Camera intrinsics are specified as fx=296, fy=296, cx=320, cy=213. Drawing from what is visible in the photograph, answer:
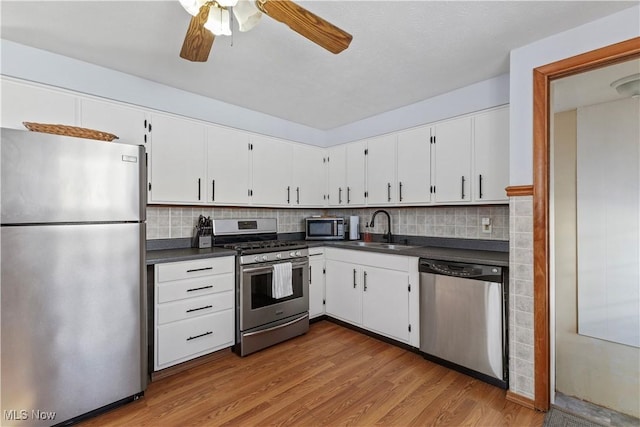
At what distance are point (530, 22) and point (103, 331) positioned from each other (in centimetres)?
326

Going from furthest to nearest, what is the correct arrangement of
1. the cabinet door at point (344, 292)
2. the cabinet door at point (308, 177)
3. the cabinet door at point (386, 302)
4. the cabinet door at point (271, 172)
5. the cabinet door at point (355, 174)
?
the cabinet door at point (308, 177) < the cabinet door at point (355, 174) < the cabinet door at point (271, 172) < the cabinet door at point (344, 292) < the cabinet door at point (386, 302)

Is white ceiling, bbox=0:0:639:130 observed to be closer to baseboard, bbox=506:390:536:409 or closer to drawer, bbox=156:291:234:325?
drawer, bbox=156:291:234:325

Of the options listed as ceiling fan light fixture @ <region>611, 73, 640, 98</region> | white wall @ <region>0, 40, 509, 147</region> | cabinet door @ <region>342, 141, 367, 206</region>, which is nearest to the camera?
white wall @ <region>0, 40, 509, 147</region>

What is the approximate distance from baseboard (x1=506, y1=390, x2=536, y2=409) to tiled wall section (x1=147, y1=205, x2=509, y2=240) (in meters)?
1.26

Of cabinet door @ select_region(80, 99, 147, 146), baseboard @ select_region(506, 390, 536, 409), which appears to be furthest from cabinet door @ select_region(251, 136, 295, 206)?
baseboard @ select_region(506, 390, 536, 409)

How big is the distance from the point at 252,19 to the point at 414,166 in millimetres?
2108

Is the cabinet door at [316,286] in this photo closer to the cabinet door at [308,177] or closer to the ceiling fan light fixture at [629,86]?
the cabinet door at [308,177]

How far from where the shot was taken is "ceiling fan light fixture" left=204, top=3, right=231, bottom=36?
53.3 inches

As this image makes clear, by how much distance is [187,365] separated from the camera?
8.07 ft

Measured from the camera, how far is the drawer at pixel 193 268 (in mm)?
2307

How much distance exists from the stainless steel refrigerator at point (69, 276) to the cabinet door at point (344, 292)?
6.35ft

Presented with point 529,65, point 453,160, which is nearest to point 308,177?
point 453,160

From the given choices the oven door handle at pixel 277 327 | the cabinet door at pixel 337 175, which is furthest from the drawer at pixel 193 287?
the cabinet door at pixel 337 175

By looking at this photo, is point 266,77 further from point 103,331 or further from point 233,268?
point 103,331
